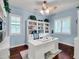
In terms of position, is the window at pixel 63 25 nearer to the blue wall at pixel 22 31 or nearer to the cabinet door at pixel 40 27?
the cabinet door at pixel 40 27

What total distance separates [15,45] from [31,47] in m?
2.81

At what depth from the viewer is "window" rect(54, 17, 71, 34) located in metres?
5.45

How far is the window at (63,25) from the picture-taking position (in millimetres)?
5447

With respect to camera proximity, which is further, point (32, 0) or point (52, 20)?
point (52, 20)

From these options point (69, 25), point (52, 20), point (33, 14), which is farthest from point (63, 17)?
point (33, 14)

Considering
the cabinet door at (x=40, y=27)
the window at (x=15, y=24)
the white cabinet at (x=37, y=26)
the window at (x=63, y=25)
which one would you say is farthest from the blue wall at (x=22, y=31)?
the window at (x=63, y=25)

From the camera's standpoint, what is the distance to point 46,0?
11.4 ft

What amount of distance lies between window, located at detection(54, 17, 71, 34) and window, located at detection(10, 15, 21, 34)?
126 inches

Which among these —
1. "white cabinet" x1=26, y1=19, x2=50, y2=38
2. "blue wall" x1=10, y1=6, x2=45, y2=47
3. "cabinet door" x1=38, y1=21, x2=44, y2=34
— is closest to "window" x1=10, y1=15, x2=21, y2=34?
"blue wall" x1=10, y1=6, x2=45, y2=47

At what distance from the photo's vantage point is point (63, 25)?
592 centimetres

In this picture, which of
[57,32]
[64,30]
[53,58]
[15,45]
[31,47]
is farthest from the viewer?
[57,32]

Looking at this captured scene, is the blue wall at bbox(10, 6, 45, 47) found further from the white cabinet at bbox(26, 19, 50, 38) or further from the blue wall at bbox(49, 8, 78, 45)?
the blue wall at bbox(49, 8, 78, 45)

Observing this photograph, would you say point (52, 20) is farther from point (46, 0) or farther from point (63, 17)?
point (46, 0)

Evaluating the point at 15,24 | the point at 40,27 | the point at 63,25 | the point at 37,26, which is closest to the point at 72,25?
the point at 63,25
